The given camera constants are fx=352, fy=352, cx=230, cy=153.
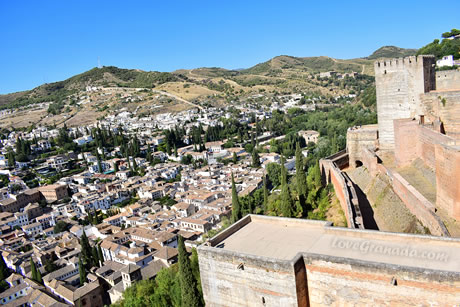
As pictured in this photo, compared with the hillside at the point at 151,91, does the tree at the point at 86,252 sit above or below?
below

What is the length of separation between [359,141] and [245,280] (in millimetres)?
11240

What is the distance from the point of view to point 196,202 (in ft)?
126

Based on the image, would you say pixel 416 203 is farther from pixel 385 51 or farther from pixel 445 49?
pixel 385 51

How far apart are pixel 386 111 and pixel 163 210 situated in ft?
98.0

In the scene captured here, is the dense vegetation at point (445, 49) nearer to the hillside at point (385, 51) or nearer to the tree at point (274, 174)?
the tree at point (274, 174)

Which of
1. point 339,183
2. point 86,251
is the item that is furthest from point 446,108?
point 86,251

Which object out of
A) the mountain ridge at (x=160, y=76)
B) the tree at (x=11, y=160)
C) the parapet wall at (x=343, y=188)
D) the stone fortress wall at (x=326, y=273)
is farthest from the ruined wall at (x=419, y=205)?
the mountain ridge at (x=160, y=76)

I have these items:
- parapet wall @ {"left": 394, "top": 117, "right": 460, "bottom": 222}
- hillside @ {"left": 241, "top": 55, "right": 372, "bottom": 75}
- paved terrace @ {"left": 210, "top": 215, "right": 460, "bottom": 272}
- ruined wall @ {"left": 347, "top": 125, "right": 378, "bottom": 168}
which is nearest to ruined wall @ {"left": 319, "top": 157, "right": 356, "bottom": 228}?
ruined wall @ {"left": 347, "top": 125, "right": 378, "bottom": 168}

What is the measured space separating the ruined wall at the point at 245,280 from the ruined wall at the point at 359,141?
10191 mm

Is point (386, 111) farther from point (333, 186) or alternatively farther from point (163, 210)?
point (163, 210)

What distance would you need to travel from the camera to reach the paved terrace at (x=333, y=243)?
19.6ft

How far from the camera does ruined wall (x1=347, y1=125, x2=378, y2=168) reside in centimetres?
1549

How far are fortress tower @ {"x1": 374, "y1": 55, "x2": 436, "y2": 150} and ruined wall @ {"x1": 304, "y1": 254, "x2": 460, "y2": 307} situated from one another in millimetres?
9110

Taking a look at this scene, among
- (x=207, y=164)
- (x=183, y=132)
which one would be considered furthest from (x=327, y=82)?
(x=207, y=164)
